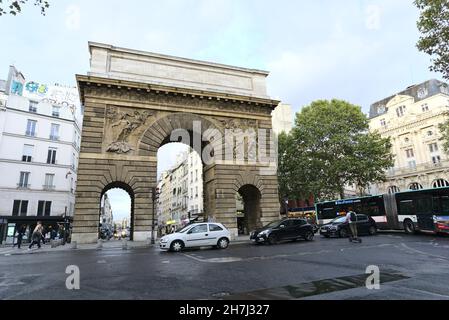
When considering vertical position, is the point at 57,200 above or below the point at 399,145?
below

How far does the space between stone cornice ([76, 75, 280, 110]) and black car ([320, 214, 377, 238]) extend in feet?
42.2

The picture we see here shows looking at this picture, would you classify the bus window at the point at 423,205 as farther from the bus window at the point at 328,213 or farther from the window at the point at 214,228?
the window at the point at 214,228

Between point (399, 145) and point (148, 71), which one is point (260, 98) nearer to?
point (148, 71)

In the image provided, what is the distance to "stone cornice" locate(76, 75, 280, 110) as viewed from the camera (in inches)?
925

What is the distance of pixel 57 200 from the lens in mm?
38000

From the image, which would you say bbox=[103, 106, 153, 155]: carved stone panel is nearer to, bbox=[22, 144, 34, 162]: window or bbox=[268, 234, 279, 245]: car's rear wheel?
bbox=[268, 234, 279, 245]: car's rear wheel

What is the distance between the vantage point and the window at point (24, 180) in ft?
118

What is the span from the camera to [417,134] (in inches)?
2010

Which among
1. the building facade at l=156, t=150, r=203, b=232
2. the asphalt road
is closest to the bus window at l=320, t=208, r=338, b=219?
the asphalt road

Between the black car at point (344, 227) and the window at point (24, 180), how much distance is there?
1358 inches

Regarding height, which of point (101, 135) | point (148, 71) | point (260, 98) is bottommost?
point (101, 135)
